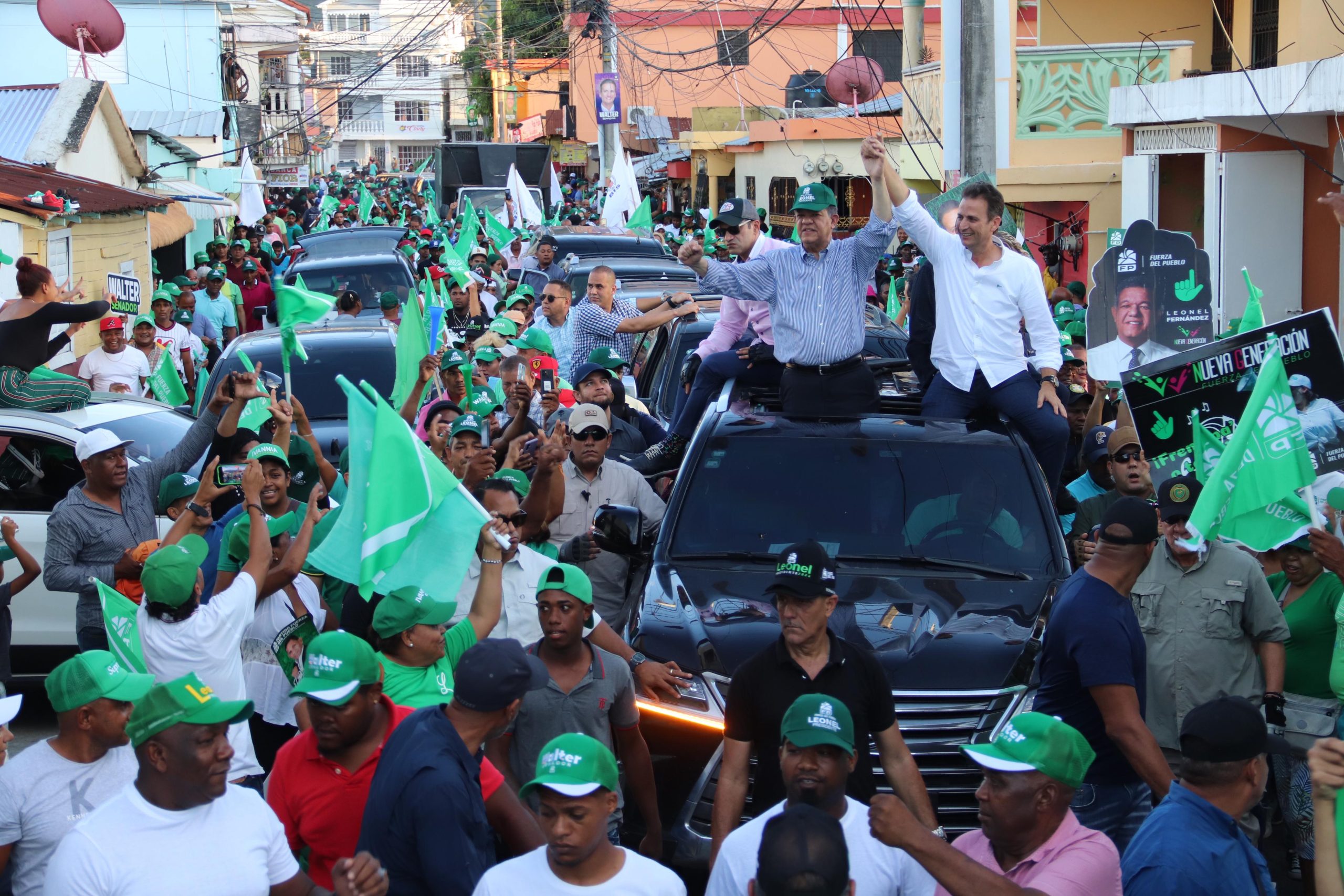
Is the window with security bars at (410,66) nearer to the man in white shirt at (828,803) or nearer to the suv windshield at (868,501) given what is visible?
the suv windshield at (868,501)

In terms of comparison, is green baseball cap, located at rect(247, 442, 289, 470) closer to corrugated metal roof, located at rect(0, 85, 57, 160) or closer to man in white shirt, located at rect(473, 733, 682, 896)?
man in white shirt, located at rect(473, 733, 682, 896)

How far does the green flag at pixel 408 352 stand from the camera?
7.96 metres

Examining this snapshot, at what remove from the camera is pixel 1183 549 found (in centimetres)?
565

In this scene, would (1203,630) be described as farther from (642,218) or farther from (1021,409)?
(642,218)

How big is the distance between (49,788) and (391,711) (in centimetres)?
98

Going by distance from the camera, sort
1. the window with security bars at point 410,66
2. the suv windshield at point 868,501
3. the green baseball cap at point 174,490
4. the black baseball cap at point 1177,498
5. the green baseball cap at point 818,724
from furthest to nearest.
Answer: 1. the window with security bars at point 410,66
2. the green baseball cap at point 174,490
3. the suv windshield at point 868,501
4. the black baseball cap at point 1177,498
5. the green baseball cap at point 818,724

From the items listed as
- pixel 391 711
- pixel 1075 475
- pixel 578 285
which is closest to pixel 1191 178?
pixel 578 285

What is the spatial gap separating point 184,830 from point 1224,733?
2620 mm

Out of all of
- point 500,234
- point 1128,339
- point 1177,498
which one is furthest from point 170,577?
point 500,234

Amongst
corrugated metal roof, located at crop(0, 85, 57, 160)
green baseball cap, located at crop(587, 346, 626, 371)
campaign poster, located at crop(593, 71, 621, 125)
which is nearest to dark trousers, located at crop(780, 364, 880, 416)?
green baseball cap, located at crop(587, 346, 626, 371)

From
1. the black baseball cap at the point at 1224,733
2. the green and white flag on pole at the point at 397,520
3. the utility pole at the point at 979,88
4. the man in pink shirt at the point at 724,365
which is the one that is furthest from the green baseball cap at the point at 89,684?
the utility pole at the point at 979,88

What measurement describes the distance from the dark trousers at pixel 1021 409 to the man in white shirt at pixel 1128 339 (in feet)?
3.32

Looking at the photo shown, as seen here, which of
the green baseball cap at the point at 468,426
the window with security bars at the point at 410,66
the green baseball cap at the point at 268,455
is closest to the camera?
the green baseball cap at the point at 268,455

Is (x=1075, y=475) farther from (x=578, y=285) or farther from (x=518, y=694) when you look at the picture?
(x=578, y=285)
